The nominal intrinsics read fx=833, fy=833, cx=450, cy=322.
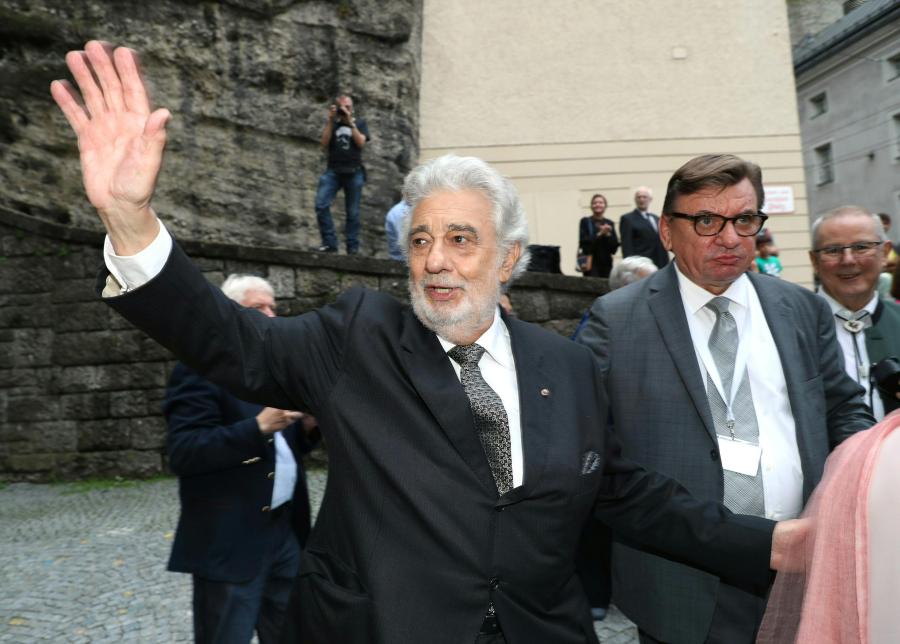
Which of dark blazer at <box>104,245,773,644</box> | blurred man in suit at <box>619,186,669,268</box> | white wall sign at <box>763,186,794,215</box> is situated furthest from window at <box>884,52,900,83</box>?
dark blazer at <box>104,245,773,644</box>

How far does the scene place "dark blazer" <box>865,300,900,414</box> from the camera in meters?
3.53

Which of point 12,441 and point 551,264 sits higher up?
point 551,264

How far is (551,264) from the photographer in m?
11.1

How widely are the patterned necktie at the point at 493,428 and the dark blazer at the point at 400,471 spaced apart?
5cm

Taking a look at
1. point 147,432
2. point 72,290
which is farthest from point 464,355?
point 72,290

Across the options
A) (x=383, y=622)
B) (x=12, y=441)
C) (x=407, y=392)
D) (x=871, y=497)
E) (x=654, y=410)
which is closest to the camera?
(x=871, y=497)

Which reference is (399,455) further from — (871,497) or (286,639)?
(871,497)

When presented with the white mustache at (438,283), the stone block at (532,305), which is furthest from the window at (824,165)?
the white mustache at (438,283)

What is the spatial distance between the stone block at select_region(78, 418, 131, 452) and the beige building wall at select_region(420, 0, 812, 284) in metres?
9.03

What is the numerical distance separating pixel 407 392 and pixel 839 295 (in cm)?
245

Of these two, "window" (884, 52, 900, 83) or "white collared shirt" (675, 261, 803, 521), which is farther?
"window" (884, 52, 900, 83)

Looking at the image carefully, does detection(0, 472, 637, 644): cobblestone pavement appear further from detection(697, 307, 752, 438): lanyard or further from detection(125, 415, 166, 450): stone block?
detection(697, 307, 752, 438): lanyard

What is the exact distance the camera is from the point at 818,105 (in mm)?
32375

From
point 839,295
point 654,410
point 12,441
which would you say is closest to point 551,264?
point 12,441
